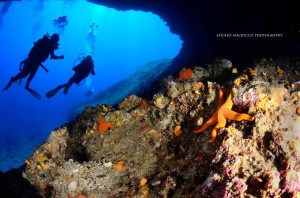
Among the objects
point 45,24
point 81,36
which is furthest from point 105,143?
point 81,36

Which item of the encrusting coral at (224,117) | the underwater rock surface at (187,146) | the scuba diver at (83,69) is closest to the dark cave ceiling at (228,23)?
the scuba diver at (83,69)

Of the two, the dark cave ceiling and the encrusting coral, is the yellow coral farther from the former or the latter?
the dark cave ceiling

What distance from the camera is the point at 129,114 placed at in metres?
4.66

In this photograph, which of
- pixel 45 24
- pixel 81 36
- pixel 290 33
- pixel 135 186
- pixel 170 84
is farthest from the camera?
pixel 81 36

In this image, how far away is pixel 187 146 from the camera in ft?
12.4

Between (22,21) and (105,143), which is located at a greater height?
(22,21)

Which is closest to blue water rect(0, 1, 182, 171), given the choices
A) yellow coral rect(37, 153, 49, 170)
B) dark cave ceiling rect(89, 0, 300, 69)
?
dark cave ceiling rect(89, 0, 300, 69)

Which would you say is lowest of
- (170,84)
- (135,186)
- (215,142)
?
(135,186)

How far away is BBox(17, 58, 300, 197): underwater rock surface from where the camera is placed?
2.55m

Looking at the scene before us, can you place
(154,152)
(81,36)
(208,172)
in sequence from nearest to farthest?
(208,172)
(154,152)
(81,36)

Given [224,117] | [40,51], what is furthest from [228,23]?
[224,117]

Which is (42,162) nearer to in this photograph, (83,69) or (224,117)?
(224,117)

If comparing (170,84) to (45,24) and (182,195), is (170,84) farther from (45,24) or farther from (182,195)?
(45,24)

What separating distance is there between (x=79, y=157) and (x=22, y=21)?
170296 millimetres
